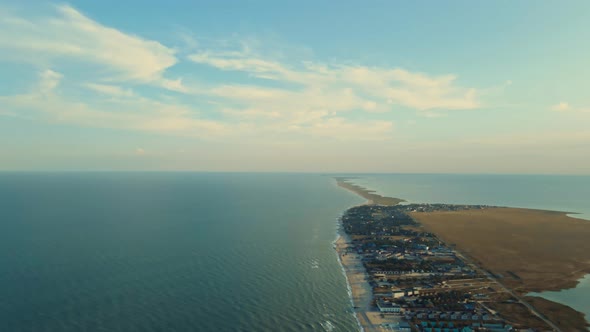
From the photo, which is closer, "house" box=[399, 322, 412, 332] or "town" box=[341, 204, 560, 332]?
"house" box=[399, 322, 412, 332]

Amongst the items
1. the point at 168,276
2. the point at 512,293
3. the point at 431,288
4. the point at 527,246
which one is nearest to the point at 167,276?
the point at 168,276

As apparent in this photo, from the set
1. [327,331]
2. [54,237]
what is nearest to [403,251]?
[327,331]

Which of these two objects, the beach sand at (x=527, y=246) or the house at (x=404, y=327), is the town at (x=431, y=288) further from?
the beach sand at (x=527, y=246)

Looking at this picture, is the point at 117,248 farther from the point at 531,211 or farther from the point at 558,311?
the point at 531,211

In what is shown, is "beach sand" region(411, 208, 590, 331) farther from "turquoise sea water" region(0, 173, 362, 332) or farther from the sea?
"turquoise sea water" region(0, 173, 362, 332)

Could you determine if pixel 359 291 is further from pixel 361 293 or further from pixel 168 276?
pixel 168 276

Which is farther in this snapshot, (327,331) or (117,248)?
(117,248)

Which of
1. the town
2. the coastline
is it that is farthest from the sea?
the town
